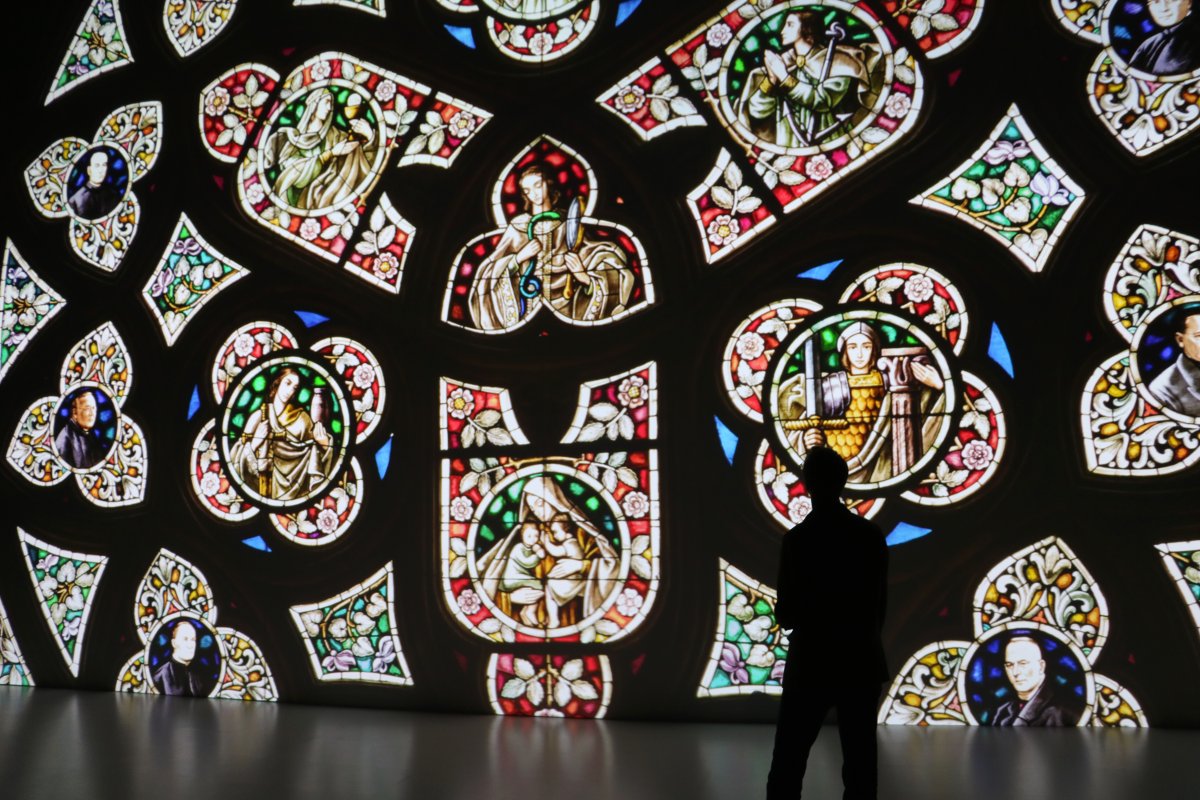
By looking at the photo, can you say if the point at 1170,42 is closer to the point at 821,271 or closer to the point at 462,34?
the point at 821,271

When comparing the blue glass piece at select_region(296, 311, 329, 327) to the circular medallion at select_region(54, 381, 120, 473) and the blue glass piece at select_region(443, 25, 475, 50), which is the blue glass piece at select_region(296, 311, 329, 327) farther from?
the blue glass piece at select_region(443, 25, 475, 50)

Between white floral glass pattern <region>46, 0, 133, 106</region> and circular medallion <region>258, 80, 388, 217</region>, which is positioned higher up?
white floral glass pattern <region>46, 0, 133, 106</region>

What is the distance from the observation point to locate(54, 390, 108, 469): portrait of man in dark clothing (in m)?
6.20

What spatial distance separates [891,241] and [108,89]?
4483mm

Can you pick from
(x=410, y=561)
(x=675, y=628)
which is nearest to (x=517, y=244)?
(x=410, y=561)

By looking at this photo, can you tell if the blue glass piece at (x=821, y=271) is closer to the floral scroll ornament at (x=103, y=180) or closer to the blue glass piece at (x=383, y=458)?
the blue glass piece at (x=383, y=458)

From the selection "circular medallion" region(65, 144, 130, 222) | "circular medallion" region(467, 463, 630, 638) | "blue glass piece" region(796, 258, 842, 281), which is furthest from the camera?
"circular medallion" region(65, 144, 130, 222)

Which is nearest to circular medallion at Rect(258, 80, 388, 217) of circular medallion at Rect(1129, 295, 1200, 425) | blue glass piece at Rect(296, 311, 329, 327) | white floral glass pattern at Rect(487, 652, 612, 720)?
blue glass piece at Rect(296, 311, 329, 327)

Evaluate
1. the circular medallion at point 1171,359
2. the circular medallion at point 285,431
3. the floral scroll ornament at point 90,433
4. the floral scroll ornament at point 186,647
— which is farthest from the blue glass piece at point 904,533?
the floral scroll ornament at point 90,433

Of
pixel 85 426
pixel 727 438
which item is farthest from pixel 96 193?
pixel 727 438

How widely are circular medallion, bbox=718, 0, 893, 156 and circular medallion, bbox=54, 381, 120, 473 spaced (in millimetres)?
3657

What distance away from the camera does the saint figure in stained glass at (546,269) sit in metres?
5.36

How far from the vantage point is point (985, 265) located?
4820 mm

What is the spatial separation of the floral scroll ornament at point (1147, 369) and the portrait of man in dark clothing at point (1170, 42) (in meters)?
0.68
